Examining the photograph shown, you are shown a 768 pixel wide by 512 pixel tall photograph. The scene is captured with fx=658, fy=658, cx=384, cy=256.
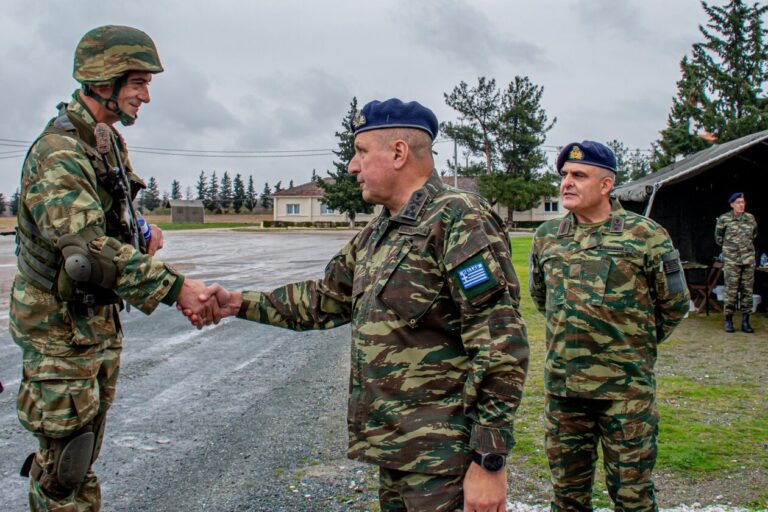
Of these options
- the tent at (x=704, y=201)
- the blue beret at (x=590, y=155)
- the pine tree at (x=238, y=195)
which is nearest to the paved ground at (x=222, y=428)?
the blue beret at (x=590, y=155)

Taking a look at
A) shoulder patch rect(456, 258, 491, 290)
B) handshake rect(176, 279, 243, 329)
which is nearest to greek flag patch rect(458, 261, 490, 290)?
shoulder patch rect(456, 258, 491, 290)

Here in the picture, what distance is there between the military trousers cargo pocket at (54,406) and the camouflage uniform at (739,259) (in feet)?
32.7

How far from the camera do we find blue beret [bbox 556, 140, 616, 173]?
12.8 ft

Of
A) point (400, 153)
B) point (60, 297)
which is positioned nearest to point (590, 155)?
point (400, 153)

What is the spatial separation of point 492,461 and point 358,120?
1.35 meters

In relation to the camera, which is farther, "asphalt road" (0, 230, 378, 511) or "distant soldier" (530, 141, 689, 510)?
"asphalt road" (0, 230, 378, 511)

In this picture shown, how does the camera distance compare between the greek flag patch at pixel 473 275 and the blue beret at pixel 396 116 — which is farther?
the blue beret at pixel 396 116

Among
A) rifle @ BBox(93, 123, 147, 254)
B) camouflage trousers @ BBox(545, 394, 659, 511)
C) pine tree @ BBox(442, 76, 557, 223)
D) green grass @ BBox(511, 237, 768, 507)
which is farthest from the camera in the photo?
pine tree @ BBox(442, 76, 557, 223)

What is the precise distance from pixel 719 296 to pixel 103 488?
37.3 ft

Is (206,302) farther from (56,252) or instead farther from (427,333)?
(427,333)

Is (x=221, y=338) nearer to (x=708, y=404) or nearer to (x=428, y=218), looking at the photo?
(x=708, y=404)

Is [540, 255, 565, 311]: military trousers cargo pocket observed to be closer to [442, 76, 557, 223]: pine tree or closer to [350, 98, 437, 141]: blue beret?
[350, 98, 437, 141]: blue beret

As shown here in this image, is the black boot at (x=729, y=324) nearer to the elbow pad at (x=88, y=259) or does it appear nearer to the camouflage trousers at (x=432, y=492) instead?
the camouflage trousers at (x=432, y=492)

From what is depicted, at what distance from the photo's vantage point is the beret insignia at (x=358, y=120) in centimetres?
252
